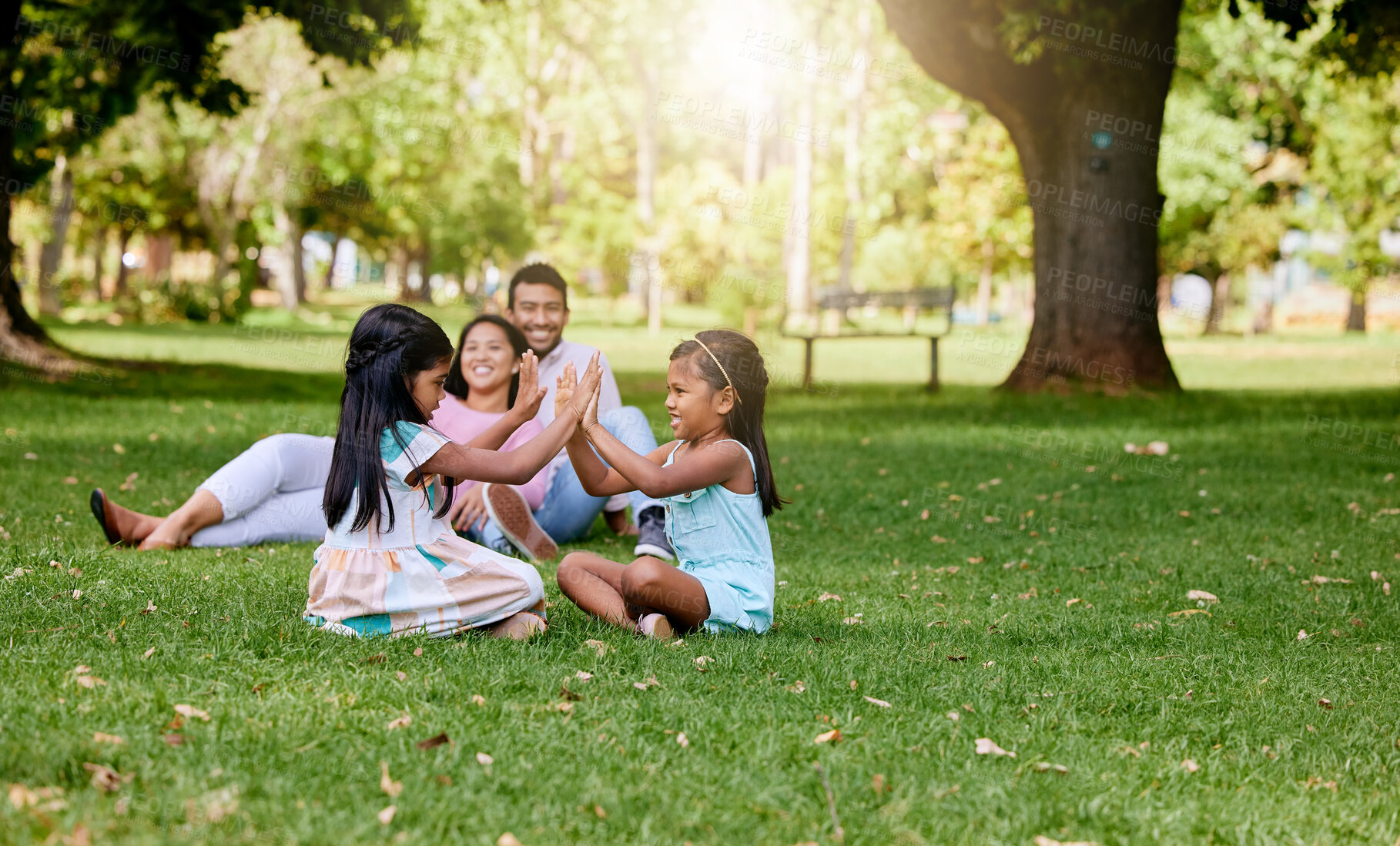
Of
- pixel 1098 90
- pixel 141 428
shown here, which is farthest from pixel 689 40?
pixel 141 428

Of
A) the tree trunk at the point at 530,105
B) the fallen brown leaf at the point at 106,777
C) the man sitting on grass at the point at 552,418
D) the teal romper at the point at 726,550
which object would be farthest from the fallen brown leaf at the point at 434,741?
the tree trunk at the point at 530,105

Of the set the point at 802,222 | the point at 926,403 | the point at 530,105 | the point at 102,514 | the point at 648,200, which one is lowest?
the point at 102,514

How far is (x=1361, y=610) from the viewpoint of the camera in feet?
17.8

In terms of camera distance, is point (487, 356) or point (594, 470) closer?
point (594, 470)

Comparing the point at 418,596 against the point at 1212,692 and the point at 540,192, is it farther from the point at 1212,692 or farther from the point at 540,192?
the point at 540,192

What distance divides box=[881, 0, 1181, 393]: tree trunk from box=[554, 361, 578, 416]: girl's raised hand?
35.4 feet

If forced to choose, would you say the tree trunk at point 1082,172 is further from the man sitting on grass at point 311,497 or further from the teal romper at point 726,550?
the teal romper at point 726,550

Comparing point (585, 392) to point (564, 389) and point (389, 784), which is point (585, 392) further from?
point (389, 784)

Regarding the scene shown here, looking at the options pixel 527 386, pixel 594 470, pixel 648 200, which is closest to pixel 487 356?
pixel 594 470

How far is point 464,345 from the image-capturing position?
20.9ft

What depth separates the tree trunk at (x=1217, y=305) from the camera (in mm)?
44719

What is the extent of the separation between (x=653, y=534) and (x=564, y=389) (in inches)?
81.8

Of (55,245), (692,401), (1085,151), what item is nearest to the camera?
(692,401)

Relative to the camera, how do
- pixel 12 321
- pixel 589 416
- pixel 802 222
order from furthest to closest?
pixel 802 222
pixel 12 321
pixel 589 416
